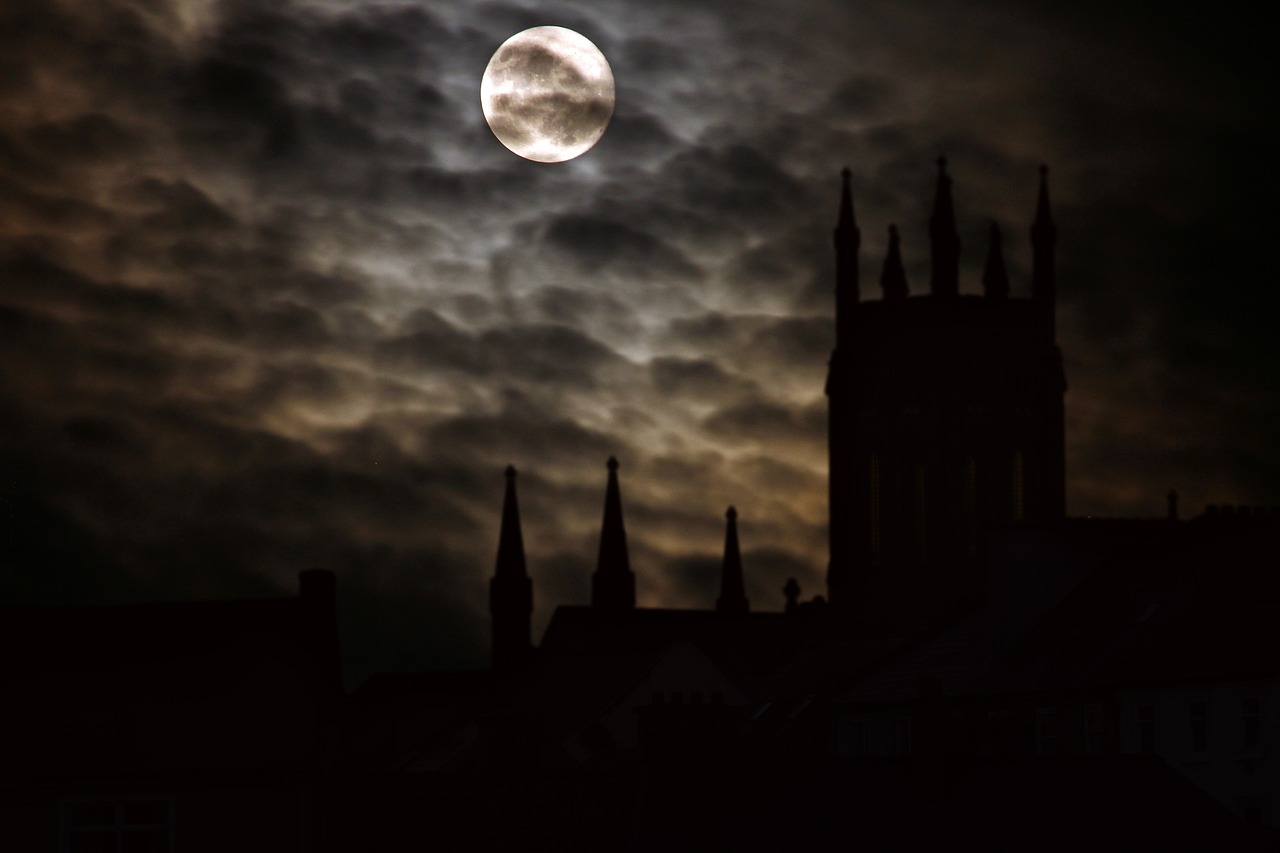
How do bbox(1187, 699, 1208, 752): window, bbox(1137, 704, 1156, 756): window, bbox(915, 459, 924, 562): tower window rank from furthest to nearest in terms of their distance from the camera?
bbox(915, 459, 924, 562): tower window, bbox(1137, 704, 1156, 756): window, bbox(1187, 699, 1208, 752): window

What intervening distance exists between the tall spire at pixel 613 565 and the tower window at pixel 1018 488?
2619 centimetres

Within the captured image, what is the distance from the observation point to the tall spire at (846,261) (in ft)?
497

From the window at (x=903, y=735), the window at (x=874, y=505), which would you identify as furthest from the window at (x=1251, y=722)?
the window at (x=874, y=505)

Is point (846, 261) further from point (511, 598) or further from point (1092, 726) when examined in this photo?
point (1092, 726)

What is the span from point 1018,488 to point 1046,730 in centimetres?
6903

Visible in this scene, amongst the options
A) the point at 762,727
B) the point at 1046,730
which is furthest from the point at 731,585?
the point at 1046,730

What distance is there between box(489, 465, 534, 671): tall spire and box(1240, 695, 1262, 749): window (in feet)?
294

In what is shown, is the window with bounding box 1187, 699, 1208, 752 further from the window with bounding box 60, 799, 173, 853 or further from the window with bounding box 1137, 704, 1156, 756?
the window with bounding box 60, 799, 173, 853

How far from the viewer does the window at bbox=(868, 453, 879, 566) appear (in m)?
147

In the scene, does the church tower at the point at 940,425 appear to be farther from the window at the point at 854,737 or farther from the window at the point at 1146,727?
the window at the point at 1146,727

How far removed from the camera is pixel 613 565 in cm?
15738

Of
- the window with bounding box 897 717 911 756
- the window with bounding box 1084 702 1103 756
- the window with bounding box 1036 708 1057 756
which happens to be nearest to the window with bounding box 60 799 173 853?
the window with bounding box 1084 702 1103 756

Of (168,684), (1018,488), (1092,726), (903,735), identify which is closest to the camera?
(168,684)

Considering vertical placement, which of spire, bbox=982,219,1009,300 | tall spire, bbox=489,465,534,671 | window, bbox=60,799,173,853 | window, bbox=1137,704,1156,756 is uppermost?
spire, bbox=982,219,1009,300
